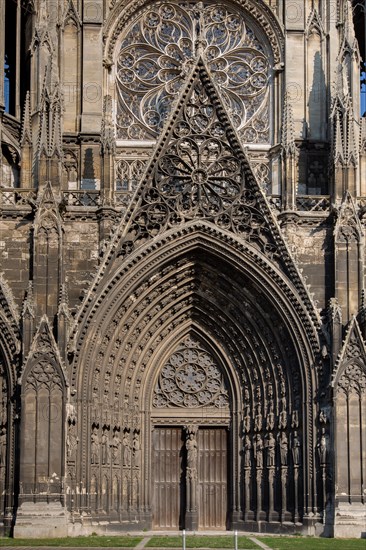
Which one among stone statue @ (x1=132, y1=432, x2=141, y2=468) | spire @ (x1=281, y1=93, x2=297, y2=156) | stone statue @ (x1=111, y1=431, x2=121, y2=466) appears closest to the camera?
stone statue @ (x1=111, y1=431, x2=121, y2=466)

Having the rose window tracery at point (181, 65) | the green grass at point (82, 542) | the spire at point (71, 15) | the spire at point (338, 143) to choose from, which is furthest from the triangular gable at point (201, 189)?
the green grass at point (82, 542)

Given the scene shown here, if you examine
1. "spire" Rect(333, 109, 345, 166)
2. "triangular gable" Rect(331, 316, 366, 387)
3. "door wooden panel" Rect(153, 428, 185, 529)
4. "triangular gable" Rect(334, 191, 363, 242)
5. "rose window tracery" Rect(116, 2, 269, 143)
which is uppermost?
"rose window tracery" Rect(116, 2, 269, 143)

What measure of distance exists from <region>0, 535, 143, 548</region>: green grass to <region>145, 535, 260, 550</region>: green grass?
21.0 inches

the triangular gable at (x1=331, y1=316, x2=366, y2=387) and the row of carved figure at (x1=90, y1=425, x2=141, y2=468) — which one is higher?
the triangular gable at (x1=331, y1=316, x2=366, y2=387)

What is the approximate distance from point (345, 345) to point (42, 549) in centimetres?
1025

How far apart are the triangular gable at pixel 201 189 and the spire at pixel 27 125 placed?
14.0ft

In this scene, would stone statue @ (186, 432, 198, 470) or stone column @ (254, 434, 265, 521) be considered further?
stone statue @ (186, 432, 198, 470)

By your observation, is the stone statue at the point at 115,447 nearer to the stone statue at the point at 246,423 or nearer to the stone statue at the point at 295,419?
the stone statue at the point at 246,423

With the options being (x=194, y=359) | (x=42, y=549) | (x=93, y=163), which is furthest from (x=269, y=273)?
(x=42, y=549)

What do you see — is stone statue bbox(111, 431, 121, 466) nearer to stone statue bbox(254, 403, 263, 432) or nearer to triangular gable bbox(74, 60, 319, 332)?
stone statue bbox(254, 403, 263, 432)

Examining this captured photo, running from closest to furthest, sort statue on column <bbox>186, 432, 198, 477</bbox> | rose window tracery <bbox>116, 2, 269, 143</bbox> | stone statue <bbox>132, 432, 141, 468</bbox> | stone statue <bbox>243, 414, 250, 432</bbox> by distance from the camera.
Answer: stone statue <bbox>132, 432, 141, 468</bbox> → stone statue <bbox>243, 414, 250, 432</bbox> → statue on column <bbox>186, 432, 198, 477</bbox> → rose window tracery <bbox>116, 2, 269, 143</bbox>

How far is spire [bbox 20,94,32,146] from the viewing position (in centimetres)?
4009

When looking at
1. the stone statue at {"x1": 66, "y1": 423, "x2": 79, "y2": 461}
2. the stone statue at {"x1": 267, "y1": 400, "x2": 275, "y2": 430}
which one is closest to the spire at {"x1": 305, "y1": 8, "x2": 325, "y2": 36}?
the stone statue at {"x1": 267, "y1": 400, "x2": 275, "y2": 430}

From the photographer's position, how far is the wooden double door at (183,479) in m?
39.2
